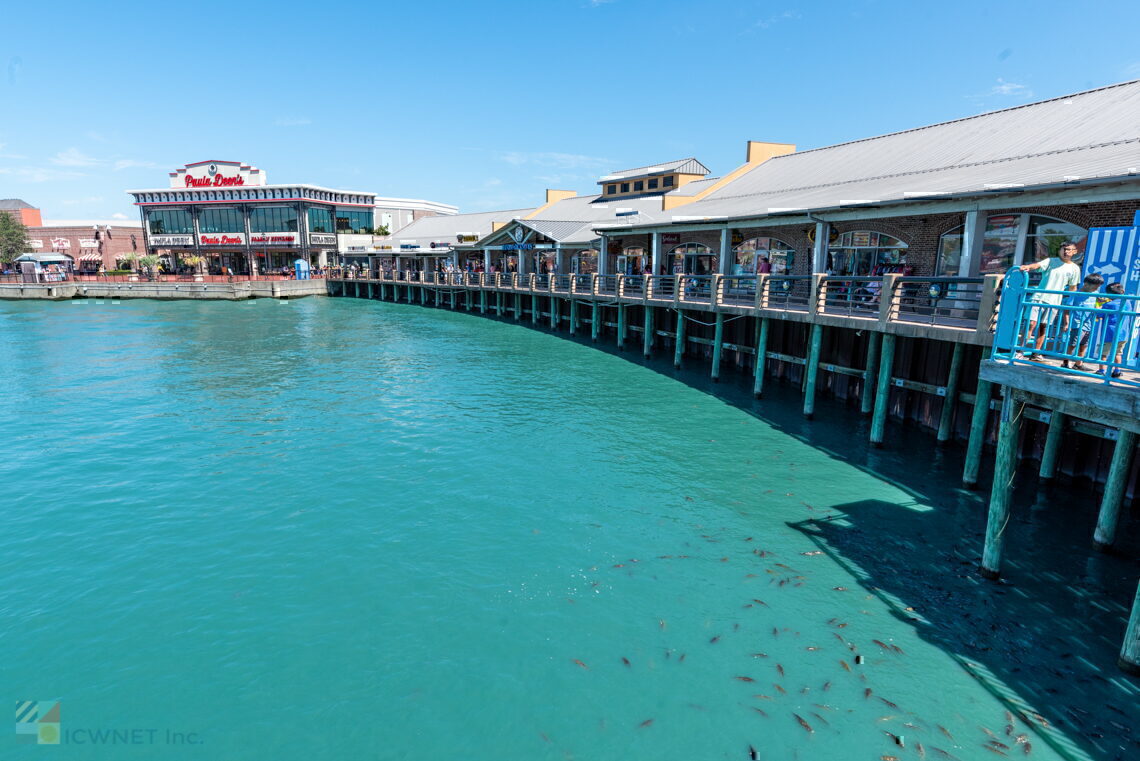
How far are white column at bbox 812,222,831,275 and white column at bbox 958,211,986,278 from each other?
5.01 m

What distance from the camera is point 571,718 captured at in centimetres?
695

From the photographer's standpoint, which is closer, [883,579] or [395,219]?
[883,579]

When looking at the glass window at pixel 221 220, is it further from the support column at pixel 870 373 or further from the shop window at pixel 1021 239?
the shop window at pixel 1021 239

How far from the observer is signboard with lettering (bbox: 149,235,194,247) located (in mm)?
73000

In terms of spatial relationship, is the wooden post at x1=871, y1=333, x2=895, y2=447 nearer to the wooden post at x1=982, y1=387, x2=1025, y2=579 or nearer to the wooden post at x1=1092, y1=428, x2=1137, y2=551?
the wooden post at x1=1092, y1=428, x2=1137, y2=551

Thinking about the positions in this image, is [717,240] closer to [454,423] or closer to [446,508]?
[454,423]

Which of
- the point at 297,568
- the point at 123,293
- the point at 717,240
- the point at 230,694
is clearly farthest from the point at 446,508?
the point at 123,293

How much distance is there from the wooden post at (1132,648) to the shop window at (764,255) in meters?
19.0

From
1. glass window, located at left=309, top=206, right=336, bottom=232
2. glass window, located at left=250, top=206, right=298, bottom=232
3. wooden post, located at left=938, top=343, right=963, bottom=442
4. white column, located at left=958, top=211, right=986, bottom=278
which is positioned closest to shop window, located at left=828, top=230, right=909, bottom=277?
white column, located at left=958, top=211, right=986, bottom=278

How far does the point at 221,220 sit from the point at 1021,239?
7729 cm

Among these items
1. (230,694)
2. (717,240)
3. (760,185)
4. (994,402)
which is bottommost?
(230,694)

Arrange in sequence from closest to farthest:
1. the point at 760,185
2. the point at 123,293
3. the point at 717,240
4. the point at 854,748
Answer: the point at 854,748
the point at 717,240
the point at 760,185
the point at 123,293

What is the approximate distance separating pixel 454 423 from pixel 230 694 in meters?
11.0

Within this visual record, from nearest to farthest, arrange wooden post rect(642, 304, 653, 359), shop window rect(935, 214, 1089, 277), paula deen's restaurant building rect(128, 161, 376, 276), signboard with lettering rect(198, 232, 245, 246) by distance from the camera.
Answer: shop window rect(935, 214, 1089, 277), wooden post rect(642, 304, 653, 359), paula deen's restaurant building rect(128, 161, 376, 276), signboard with lettering rect(198, 232, 245, 246)
